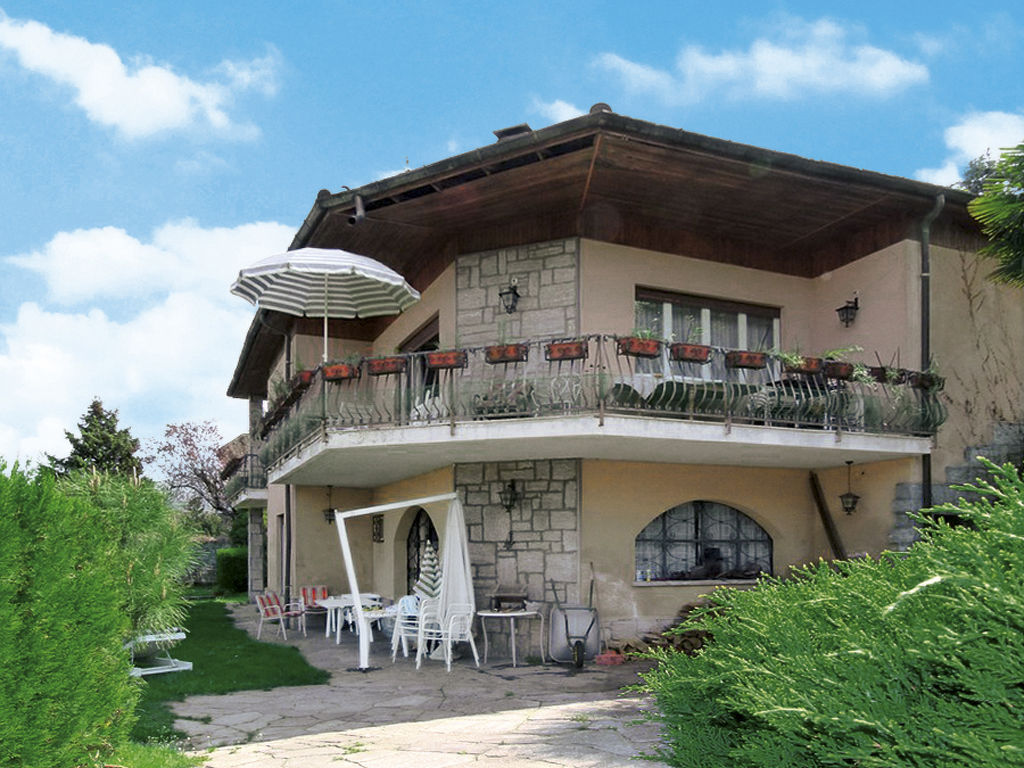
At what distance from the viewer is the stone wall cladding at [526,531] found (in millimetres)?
10727

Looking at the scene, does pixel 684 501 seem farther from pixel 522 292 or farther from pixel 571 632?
pixel 522 292

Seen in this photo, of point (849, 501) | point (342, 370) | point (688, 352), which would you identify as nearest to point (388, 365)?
point (342, 370)

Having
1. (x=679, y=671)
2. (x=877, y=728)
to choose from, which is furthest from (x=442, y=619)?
(x=877, y=728)

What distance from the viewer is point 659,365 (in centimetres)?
1092

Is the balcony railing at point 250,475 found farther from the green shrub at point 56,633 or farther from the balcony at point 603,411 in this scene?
the green shrub at point 56,633

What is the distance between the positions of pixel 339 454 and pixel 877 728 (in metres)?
8.90

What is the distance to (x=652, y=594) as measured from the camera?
11125 mm

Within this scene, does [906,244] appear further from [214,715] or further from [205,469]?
[205,469]

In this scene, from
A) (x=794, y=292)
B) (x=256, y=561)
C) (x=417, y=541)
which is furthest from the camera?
(x=256, y=561)

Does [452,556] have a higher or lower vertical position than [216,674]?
higher

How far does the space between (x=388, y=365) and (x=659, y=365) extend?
346 cm

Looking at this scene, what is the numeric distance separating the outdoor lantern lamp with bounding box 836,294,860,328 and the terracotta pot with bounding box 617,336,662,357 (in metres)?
4.10

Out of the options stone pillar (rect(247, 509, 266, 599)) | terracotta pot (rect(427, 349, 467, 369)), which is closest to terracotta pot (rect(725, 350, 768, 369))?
terracotta pot (rect(427, 349, 467, 369))

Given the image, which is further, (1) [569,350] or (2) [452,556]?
(2) [452,556]
